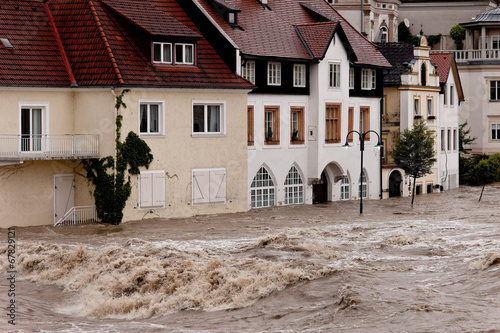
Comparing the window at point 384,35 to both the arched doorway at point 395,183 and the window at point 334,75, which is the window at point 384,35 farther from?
the window at point 334,75

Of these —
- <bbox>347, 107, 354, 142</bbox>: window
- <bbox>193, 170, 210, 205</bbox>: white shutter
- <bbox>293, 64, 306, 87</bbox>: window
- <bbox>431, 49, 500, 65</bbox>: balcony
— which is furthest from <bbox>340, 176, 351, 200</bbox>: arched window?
<bbox>431, 49, 500, 65</bbox>: balcony

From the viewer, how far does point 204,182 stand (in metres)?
45.1

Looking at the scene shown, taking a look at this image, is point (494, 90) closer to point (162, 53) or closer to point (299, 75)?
point (299, 75)

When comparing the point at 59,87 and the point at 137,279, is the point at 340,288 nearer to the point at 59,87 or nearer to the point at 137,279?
the point at 137,279

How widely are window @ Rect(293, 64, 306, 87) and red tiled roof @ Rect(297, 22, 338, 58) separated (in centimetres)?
93

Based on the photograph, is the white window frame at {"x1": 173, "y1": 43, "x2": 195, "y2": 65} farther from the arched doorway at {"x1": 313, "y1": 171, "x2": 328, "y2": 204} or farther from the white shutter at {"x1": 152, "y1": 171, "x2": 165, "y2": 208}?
the arched doorway at {"x1": 313, "y1": 171, "x2": 328, "y2": 204}

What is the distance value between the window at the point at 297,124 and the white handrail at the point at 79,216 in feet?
40.5

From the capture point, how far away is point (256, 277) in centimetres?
2877

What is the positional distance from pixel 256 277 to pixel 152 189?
1521cm

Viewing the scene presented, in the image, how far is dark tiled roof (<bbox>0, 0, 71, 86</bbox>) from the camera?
41.4m

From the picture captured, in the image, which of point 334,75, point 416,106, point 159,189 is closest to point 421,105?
point 416,106

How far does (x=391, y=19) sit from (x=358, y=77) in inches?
1348

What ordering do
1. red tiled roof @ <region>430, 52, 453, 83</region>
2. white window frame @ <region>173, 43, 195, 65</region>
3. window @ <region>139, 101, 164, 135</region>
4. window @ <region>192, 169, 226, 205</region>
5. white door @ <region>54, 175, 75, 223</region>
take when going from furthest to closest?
red tiled roof @ <region>430, 52, 453, 83</region> → window @ <region>192, 169, 226, 205</region> → white window frame @ <region>173, 43, 195, 65</region> → window @ <region>139, 101, 164, 135</region> → white door @ <region>54, 175, 75, 223</region>

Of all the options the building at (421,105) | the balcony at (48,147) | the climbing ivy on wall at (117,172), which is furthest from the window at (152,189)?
the building at (421,105)
